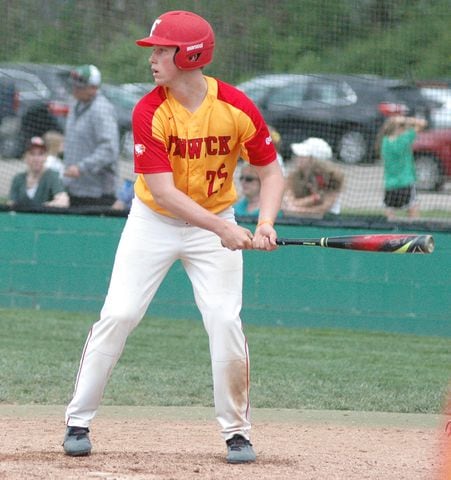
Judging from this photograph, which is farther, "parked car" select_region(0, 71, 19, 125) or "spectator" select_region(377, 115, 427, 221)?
"parked car" select_region(0, 71, 19, 125)

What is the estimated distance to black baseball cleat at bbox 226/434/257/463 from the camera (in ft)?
16.9

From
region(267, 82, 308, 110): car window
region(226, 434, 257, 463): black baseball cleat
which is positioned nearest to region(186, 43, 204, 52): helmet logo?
region(226, 434, 257, 463): black baseball cleat

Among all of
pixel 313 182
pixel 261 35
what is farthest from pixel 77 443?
pixel 261 35

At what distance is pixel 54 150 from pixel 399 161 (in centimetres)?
315

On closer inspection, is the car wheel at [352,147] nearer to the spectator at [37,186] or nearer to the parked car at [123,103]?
the parked car at [123,103]

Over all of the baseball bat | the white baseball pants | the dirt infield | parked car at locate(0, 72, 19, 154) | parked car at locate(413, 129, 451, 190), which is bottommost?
the dirt infield

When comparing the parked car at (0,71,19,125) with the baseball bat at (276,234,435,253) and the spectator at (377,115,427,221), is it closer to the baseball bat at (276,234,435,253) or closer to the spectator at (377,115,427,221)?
the spectator at (377,115,427,221)

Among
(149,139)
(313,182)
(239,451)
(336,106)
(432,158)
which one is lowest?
(239,451)

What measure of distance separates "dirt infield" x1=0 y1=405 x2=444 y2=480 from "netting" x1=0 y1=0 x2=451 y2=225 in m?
3.81

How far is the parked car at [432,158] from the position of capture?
9914mm

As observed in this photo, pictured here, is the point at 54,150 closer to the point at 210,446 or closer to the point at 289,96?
the point at 289,96

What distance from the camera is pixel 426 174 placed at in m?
9.97

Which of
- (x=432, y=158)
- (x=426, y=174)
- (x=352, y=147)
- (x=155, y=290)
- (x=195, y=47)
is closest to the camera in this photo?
(x=195, y=47)

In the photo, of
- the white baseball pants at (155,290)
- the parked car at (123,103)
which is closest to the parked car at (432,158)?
the parked car at (123,103)
